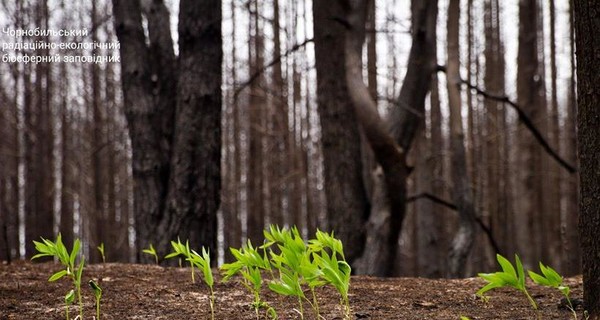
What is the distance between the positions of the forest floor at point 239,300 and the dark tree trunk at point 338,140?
2105 mm

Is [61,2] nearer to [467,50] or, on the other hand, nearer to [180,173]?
[467,50]

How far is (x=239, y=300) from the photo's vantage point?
3.13 m

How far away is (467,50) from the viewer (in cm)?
1770

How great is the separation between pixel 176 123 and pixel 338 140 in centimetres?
158

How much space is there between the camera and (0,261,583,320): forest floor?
2754 millimetres

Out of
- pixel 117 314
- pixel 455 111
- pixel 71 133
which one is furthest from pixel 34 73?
pixel 117 314

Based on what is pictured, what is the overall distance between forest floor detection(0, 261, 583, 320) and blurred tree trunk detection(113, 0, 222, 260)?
54.7 inches

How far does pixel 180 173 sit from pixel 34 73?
12131 millimetres

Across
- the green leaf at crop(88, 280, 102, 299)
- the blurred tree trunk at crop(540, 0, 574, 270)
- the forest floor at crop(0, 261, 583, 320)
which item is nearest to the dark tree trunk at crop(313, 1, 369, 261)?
the forest floor at crop(0, 261, 583, 320)

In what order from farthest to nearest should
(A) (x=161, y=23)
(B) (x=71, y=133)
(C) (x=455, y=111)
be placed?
1. (B) (x=71, y=133)
2. (C) (x=455, y=111)
3. (A) (x=161, y=23)

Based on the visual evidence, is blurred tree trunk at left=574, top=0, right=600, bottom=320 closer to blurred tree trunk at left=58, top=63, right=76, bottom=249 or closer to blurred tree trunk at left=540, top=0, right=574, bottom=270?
blurred tree trunk at left=540, top=0, right=574, bottom=270

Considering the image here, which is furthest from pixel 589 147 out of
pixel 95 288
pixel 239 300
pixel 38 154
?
pixel 38 154

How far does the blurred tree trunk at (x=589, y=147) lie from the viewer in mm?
2252

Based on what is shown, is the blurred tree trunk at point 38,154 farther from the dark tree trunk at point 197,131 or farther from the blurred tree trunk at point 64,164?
the dark tree trunk at point 197,131
